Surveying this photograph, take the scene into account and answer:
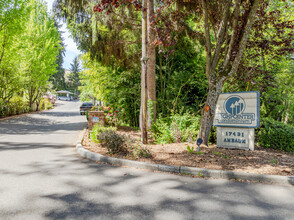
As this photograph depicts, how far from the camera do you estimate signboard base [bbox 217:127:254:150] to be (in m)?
6.72

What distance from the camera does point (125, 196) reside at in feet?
12.0

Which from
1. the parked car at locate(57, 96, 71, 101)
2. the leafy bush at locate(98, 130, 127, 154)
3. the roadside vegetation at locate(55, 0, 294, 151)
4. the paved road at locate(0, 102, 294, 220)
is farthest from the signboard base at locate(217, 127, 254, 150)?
the parked car at locate(57, 96, 71, 101)

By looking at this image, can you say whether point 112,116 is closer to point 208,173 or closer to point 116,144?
point 116,144

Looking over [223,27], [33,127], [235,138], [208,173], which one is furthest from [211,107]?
[33,127]

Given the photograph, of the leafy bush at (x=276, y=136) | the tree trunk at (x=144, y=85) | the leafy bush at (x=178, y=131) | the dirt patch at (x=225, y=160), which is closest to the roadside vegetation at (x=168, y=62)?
the leafy bush at (x=178, y=131)

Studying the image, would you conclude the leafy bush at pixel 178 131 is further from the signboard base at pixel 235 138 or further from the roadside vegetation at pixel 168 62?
the signboard base at pixel 235 138

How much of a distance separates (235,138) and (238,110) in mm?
880

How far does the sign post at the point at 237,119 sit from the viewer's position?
670cm

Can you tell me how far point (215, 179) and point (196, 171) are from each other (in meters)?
0.43

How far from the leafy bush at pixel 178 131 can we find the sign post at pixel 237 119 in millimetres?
1015

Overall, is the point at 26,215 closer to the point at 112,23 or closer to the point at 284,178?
the point at 284,178

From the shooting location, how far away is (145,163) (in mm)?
5281

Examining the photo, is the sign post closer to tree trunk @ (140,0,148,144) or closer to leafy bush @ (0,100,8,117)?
tree trunk @ (140,0,148,144)

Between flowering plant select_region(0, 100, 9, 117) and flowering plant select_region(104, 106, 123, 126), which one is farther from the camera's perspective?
flowering plant select_region(0, 100, 9, 117)
